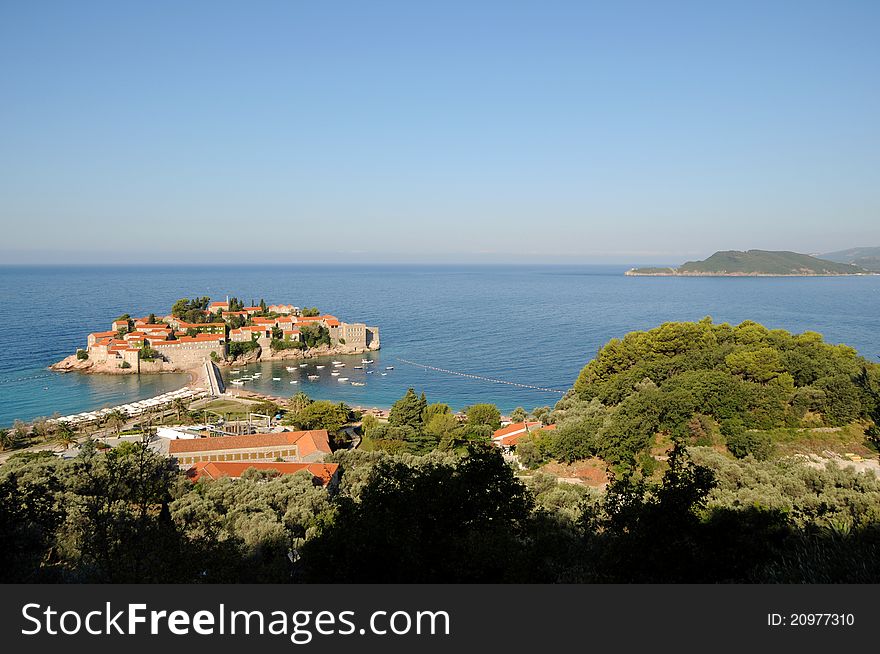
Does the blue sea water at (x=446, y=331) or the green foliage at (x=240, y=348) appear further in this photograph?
the green foliage at (x=240, y=348)

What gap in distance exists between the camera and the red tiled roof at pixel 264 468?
1667cm

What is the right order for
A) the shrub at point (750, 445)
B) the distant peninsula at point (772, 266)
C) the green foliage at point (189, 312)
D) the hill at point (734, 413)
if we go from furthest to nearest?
1. the distant peninsula at point (772, 266)
2. the green foliage at point (189, 312)
3. the hill at point (734, 413)
4. the shrub at point (750, 445)

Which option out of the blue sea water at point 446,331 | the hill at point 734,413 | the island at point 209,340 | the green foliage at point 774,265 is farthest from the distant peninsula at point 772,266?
the hill at point 734,413

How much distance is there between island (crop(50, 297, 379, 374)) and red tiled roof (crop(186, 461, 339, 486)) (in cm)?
3078

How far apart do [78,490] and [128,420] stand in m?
21.0

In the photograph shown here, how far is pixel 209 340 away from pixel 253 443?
1179 inches

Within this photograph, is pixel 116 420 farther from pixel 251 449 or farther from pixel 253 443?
pixel 251 449

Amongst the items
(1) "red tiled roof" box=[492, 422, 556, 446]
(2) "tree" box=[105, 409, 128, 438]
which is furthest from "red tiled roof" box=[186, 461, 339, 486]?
(2) "tree" box=[105, 409, 128, 438]

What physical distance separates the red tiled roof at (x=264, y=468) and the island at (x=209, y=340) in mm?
30785

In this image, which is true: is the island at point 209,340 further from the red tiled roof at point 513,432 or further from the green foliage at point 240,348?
the red tiled roof at point 513,432

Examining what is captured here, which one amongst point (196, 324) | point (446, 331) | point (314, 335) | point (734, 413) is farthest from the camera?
point (446, 331)

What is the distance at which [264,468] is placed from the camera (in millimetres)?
17516

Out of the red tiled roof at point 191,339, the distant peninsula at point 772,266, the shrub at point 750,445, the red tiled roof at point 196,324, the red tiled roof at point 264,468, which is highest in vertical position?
the distant peninsula at point 772,266

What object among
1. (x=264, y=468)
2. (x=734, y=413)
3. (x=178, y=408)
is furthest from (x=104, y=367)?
(x=734, y=413)
